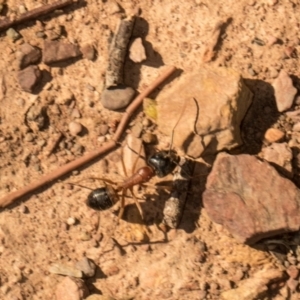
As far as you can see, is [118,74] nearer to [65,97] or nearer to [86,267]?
[65,97]

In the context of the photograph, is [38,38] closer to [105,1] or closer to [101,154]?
[105,1]

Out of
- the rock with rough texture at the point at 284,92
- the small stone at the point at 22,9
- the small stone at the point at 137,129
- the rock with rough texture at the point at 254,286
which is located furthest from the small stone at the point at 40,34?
the rock with rough texture at the point at 254,286

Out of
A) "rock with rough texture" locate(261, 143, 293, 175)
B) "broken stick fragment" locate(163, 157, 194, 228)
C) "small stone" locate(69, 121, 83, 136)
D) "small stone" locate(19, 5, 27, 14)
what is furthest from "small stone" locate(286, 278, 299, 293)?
"small stone" locate(19, 5, 27, 14)

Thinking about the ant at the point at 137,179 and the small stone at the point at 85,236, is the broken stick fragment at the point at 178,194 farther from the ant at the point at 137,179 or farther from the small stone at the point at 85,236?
the small stone at the point at 85,236

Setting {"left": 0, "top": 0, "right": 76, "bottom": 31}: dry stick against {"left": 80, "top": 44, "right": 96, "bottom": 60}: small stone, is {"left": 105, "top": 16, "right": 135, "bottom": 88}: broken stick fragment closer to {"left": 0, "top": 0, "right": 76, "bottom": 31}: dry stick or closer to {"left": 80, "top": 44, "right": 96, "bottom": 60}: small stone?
{"left": 80, "top": 44, "right": 96, "bottom": 60}: small stone

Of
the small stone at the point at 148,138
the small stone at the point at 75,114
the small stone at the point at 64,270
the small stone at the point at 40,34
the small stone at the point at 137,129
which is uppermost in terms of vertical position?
the small stone at the point at 40,34

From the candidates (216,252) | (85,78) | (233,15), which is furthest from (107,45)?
(216,252)
